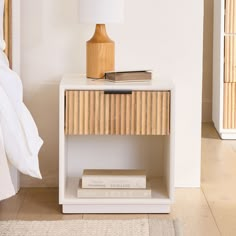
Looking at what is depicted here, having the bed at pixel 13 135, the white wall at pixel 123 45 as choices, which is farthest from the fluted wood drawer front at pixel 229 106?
the bed at pixel 13 135

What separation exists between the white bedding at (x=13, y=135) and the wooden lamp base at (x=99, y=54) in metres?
0.50

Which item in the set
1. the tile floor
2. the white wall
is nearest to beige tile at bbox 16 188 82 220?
the tile floor

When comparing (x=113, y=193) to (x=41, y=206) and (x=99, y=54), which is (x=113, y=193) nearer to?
(x=41, y=206)

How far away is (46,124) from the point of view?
3.75 m

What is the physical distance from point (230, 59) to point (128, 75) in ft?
6.37

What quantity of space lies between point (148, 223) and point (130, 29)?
3.48 feet

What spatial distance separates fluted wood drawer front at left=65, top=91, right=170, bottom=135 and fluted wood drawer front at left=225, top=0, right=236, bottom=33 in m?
1.97

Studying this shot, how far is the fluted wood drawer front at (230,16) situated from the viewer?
505 centimetres

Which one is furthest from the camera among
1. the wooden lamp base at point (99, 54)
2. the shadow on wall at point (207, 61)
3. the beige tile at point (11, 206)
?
the shadow on wall at point (207, 61)

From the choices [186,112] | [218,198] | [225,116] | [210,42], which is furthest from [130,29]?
[210,42]

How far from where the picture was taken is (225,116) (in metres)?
5.21

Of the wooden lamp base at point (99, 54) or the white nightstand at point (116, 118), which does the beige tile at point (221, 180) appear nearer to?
the white nightstand at point (116, 118)

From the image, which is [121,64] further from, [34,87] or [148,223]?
[148,223]

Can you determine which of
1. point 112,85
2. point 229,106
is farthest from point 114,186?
point 229,106
